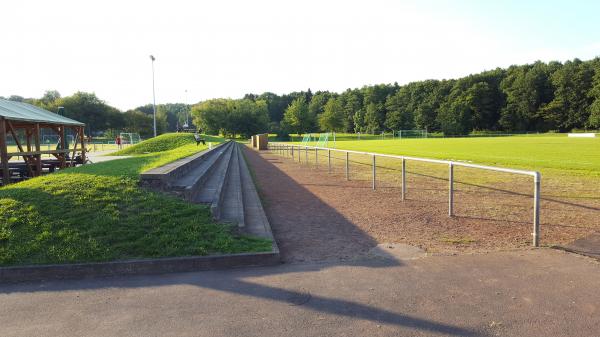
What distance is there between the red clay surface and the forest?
71.4 m

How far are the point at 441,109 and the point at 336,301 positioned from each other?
9577cm

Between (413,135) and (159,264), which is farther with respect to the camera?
(413,135)

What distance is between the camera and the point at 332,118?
113062 millimetres

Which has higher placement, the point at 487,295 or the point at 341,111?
the point at 341,111

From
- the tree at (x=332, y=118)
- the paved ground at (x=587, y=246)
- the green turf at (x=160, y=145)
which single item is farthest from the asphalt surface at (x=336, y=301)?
the tree at (x=332, y=118)

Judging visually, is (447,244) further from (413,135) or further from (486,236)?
(413,135)

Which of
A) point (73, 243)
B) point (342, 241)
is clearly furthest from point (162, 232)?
point (342, 241)

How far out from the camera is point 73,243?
492cm

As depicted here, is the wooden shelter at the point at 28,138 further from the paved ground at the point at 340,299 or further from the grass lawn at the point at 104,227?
the paved ground at the point at 340,299

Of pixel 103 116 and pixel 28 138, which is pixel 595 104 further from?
pixel 103 116

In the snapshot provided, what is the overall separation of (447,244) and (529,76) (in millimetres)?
93421


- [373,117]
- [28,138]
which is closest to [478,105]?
[373,117]

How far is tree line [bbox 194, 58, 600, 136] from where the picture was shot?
76562 mm

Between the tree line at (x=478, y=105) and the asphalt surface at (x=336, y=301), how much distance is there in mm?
76668
